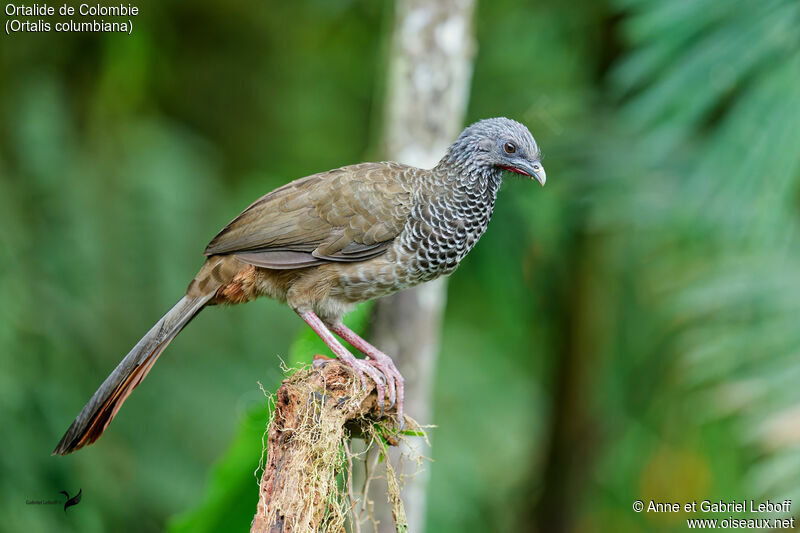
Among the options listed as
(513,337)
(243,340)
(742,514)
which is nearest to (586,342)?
(513,337)

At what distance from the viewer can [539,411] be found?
270 inches

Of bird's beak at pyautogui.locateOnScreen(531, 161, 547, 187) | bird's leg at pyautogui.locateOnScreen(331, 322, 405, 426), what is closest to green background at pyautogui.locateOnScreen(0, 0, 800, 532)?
bird's leg at pyautogui.locateOnScreen(331, 322, 405, 426)

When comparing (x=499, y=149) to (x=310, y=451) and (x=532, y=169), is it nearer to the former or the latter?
(x=532, y=169)

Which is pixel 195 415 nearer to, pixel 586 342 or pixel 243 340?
pixel 243 340

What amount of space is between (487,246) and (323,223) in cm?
228

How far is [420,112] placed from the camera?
3.82 metres

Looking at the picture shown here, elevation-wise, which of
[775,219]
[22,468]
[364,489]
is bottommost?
[22,468]

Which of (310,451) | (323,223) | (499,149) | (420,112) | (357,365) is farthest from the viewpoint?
(420,112)

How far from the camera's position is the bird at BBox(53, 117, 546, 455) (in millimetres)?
2811

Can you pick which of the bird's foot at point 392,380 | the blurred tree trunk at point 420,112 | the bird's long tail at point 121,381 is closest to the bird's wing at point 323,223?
the bird's long tail at point 121,381

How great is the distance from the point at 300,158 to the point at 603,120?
2.32 metres

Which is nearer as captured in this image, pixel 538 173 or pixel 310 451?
pixel 310 451

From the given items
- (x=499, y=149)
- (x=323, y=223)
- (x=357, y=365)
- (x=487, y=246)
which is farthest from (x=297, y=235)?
(x=487, y=246)

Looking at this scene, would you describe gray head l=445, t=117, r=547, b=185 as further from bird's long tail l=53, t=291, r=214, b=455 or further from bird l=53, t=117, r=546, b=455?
bird's long tail l=53, t=291, r=214, b=455
